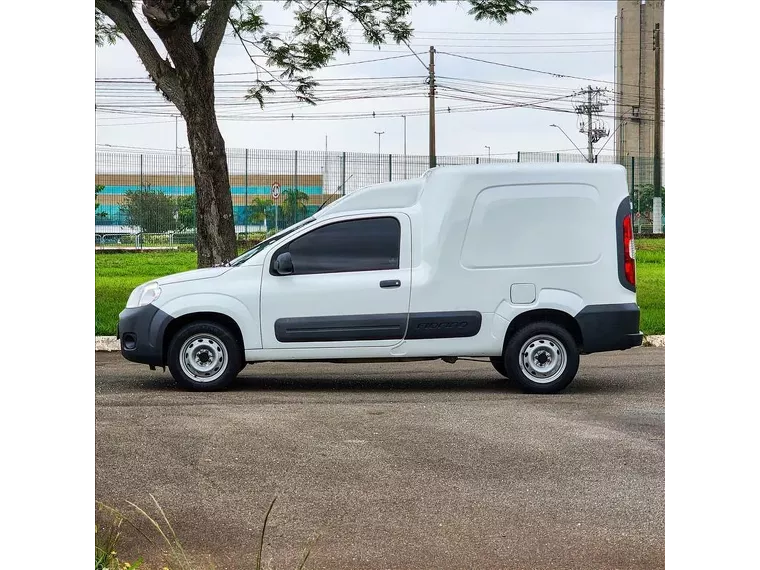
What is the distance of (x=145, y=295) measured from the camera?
8.47 meters

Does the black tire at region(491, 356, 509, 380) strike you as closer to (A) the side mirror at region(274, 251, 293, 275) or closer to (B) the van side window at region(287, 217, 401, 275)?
(B) the van side window at region(287, 217, 401, 275)

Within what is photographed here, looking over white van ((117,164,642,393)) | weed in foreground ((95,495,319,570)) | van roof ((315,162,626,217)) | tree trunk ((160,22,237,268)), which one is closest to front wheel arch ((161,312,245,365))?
white van ((117,164,642,393))

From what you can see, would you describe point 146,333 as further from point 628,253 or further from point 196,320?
point 628,253

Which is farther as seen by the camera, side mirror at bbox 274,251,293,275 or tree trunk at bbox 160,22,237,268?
tree trunk at bbox 160,22,237,268

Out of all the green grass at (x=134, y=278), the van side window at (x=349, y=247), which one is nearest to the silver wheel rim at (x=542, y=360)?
the van side window at (x=349, y=247)

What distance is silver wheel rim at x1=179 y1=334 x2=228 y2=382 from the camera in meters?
8.35

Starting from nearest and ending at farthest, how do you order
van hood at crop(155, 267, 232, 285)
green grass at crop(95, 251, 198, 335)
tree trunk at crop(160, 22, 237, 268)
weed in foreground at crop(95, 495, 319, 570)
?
weed in foreground at crop(95, 495, 319, 570)
van hood at crop(155, 267, 232, 285)
tree trunk at crop(160, 22, 237, 268)
green grass at crop(95, 251, 198, 335)

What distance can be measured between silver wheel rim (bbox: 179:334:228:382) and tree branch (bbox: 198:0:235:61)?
6216 millimetres

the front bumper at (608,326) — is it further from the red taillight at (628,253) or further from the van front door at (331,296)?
the van front door at (331,296)

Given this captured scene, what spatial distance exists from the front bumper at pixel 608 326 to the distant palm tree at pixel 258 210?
10396 mm

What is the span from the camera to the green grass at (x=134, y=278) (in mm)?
11914
